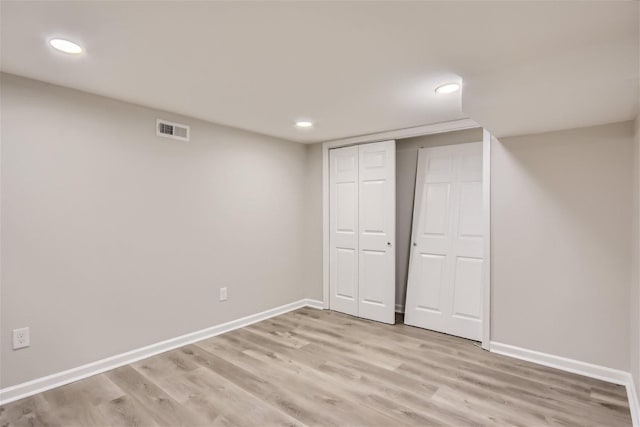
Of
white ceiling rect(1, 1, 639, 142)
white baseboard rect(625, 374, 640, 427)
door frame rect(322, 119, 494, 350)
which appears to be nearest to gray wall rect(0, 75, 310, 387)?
white ceiling rect(1, 1, 639, 142)

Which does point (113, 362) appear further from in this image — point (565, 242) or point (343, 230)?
point (565, 242)

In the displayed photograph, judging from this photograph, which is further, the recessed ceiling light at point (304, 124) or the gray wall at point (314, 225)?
the gray wall at point (314, 225)

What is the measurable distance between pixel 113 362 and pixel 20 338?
2.20 feet

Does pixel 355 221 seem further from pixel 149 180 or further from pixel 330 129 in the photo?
pixel 149 180

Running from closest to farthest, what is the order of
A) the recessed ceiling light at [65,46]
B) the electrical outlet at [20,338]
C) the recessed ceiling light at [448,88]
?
the recessed ceiling light at [65,46] → the electrical outlet at [20,338] → the recessed ceiling light at [448,88]

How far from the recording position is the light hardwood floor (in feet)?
6.95

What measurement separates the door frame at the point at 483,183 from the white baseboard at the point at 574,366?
169 mm

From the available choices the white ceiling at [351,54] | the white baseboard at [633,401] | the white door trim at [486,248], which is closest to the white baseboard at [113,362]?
the white ceiling at [351,54]

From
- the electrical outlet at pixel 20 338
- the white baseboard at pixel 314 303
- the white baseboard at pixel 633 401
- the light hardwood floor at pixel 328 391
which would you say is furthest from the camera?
the white baseboard at pixel 314 303

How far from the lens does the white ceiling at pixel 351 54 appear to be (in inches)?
60.9

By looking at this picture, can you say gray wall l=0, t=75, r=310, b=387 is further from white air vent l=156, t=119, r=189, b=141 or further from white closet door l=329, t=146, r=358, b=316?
white closet door l=329, t=146, r=358, b=316

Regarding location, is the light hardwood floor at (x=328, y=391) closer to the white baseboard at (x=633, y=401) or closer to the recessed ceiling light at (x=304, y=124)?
the white baseboard at (x=633, y=401)

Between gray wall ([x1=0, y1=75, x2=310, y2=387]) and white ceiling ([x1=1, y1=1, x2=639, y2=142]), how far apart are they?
0.33 m

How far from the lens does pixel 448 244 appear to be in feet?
12.2
